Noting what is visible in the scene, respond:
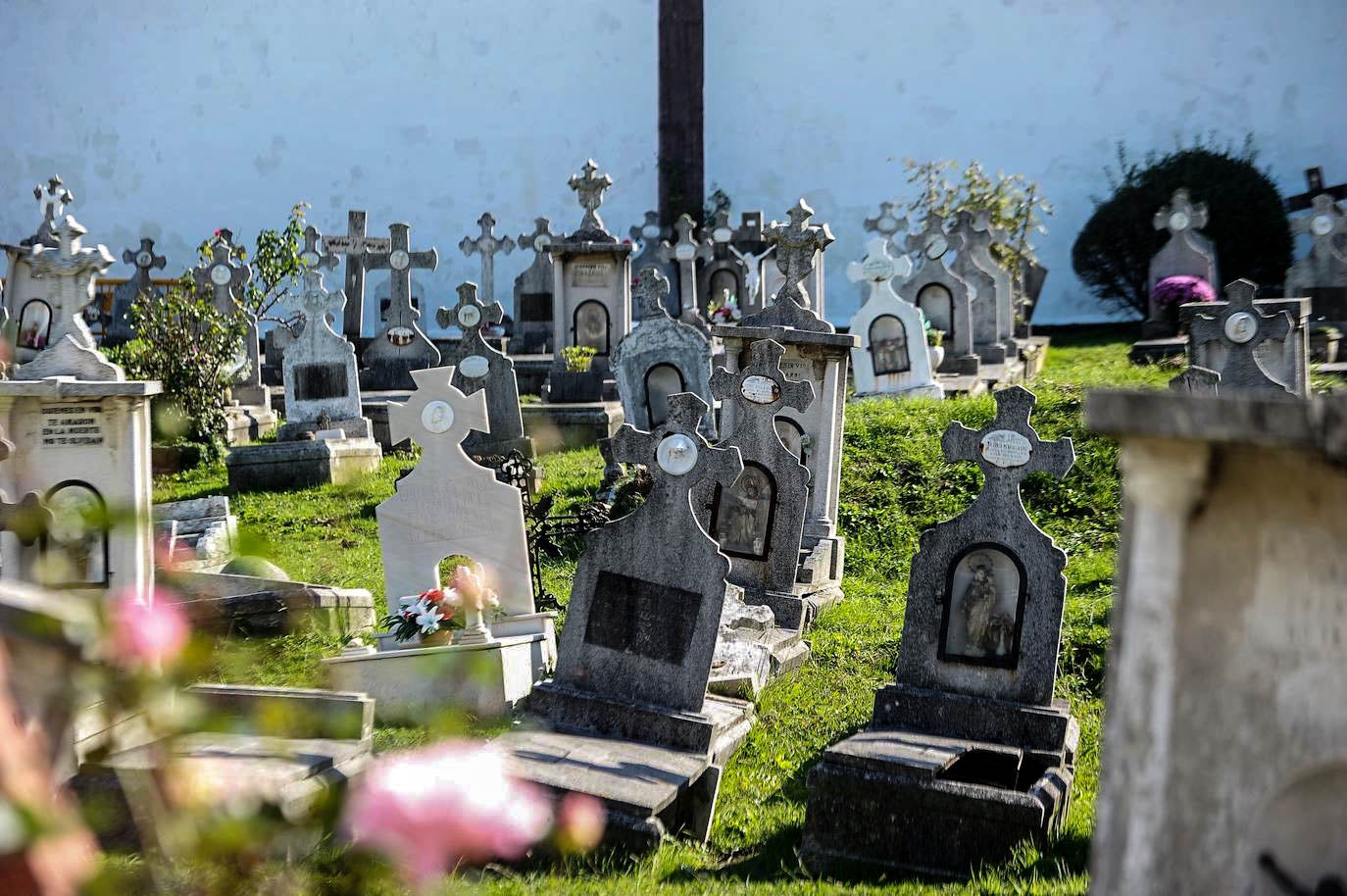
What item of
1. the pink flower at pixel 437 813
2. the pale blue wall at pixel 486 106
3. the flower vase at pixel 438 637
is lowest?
the flower vase at pixel 438 637

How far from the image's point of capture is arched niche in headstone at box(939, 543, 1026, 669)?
4.62m

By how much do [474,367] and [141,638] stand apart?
8505 mm

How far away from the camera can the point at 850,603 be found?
22.6ft

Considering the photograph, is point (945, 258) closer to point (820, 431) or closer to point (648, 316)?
point (648, 316)

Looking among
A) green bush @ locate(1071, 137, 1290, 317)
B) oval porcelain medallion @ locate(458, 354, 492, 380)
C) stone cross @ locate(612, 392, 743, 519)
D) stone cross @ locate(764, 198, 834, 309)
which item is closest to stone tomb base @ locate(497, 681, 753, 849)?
stone cross @ locate(612, 392, 743, 519)

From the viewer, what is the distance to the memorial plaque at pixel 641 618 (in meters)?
4.72

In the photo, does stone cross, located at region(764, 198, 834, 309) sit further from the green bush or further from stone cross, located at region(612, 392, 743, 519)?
the green bush

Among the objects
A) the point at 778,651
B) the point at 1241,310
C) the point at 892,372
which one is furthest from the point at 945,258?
the point at 778,651

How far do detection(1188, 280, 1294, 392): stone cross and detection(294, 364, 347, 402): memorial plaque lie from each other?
6041mm

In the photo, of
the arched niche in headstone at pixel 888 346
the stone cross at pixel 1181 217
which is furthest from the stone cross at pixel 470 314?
the stone cross at pixel 1181 217

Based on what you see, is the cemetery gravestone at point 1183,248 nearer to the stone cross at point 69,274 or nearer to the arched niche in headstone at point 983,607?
the arched niche in headstone at point 983,607

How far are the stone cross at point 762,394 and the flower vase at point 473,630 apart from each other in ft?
5.17

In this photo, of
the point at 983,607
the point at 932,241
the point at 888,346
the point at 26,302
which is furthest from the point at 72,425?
the point at 932,241

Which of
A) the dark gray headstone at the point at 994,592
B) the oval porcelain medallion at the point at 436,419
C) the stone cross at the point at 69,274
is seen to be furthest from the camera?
the oval porcelain medallion at the point at 436,419
